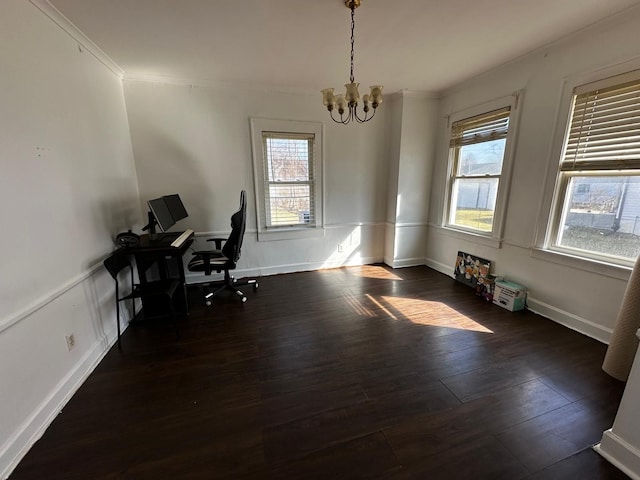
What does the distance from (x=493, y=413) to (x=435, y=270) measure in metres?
2.81

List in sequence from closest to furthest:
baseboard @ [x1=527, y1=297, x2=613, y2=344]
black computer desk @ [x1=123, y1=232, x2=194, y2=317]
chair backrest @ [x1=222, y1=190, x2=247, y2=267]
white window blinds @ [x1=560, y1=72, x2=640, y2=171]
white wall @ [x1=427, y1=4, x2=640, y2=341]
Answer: white window blinds @ [x1=560, y1=72, x2=640, y2=171], white wall @ [x1=427, y1=4, x2=640, y2=341], baseboard @ [x1=527, y1=297, x2=613, y2=344], black computer desk @ [x1=123, y1=232, x2=194, y2=317], chair backrest @ [x1=222, y1=190, x2=247, y2=267]

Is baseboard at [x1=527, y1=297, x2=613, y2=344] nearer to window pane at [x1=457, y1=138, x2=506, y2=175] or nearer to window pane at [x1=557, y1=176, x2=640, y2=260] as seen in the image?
window pane at [x1=557, y1=176, x2=640, y2=260]

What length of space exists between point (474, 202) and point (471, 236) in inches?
18.2

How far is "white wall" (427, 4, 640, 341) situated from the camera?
2.24 meters

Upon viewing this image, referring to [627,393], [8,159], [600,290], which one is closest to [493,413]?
[627,393]

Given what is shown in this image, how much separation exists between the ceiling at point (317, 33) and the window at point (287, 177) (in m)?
0.71

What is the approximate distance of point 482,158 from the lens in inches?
136

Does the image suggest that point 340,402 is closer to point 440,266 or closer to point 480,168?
point 440,266

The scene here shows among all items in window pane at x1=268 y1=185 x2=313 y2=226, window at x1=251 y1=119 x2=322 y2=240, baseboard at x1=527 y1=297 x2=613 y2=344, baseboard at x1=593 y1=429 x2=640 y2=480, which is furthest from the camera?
window pane at x1=268 y1=185 x2=313 y2=226

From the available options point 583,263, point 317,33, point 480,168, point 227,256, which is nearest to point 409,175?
point 480,168

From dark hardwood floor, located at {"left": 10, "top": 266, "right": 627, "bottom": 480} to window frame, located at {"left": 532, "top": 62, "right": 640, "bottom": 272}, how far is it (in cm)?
67

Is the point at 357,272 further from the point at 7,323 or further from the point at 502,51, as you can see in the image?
the point at 7,323

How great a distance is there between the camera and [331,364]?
213 cm

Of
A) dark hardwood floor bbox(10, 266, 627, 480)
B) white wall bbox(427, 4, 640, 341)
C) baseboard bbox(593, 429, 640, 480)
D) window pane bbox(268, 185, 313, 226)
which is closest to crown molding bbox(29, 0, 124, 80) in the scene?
window pane bbox(268, 185, 313, 226)
